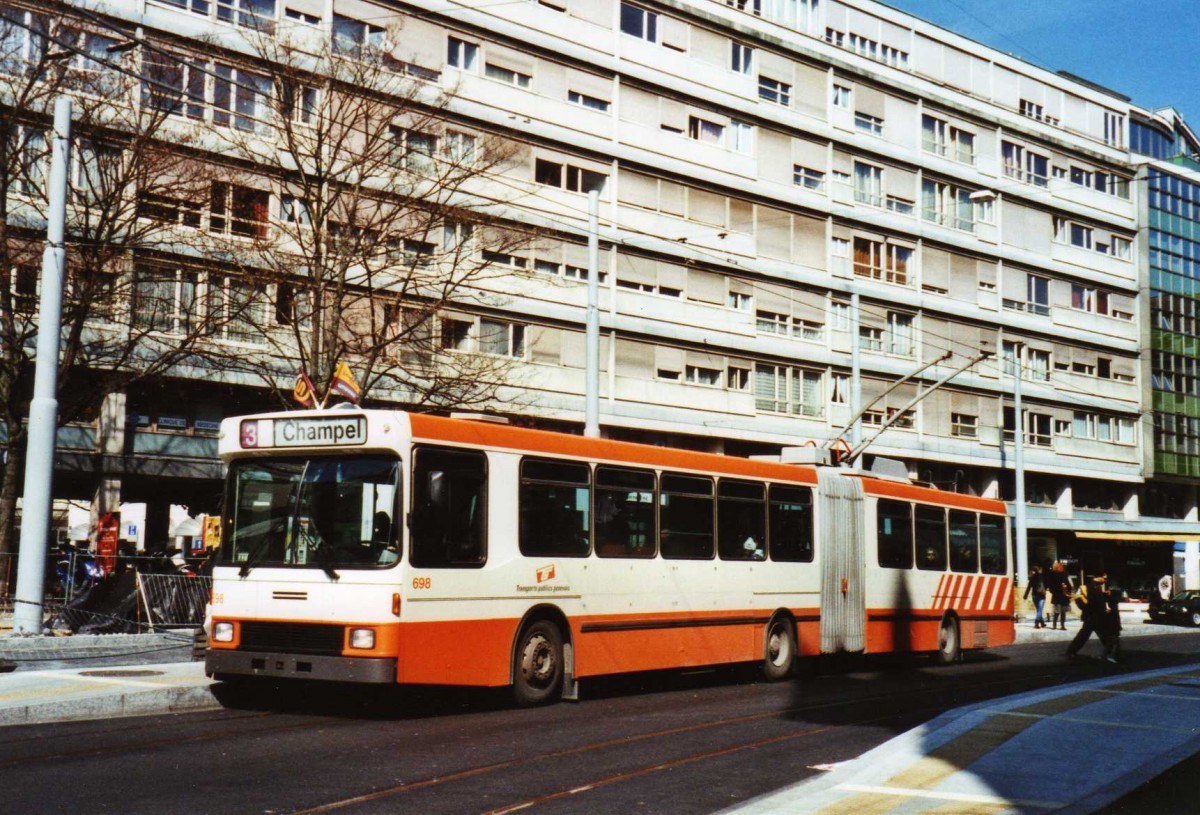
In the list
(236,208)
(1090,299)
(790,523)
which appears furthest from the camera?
(1090,299)

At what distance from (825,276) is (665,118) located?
327 inches

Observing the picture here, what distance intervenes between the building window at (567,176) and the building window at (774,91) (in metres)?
7.82

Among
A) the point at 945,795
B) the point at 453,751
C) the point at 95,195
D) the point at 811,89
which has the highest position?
the point at 811,89

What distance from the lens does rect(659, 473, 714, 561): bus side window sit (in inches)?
600

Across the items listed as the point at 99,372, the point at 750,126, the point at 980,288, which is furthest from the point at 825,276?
the point at 99,372

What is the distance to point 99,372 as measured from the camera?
3027 cm

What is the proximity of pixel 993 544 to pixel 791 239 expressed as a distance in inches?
907

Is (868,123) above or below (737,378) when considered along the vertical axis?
above

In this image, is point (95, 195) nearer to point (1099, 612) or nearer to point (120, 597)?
point (120, 597)

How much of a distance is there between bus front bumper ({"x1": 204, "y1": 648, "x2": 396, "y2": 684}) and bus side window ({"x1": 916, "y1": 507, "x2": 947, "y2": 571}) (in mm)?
11385

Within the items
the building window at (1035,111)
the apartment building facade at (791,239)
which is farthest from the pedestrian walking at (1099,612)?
the building window at (1035,111)

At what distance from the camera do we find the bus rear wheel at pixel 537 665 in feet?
42.6

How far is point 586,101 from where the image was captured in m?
39.4

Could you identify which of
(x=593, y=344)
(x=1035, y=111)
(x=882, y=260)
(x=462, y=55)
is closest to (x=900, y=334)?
(x=882, y=260)
